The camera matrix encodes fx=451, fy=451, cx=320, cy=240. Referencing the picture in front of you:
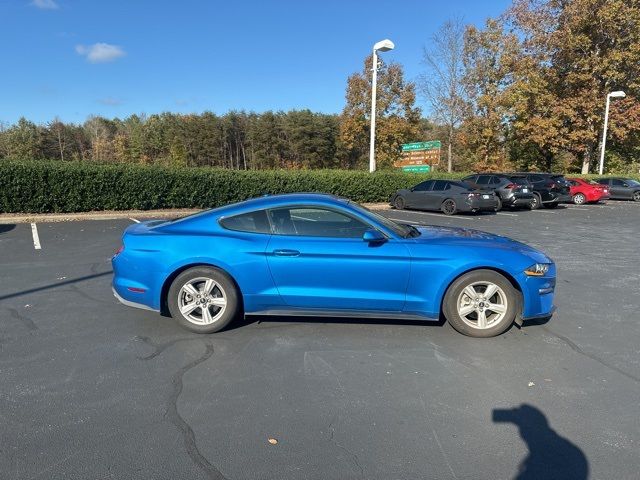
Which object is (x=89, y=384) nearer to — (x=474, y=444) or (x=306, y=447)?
(x=306, y=447)

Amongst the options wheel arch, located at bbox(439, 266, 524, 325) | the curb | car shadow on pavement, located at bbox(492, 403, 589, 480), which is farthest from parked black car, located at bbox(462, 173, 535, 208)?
car shadow on pavement, located at bbox(492, 403, 589, 480)

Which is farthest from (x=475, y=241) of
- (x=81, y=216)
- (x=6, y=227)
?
(x=81, y=216)

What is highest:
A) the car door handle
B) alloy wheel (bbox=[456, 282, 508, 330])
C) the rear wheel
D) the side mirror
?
the side mirror

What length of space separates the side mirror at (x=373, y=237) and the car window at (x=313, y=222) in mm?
132

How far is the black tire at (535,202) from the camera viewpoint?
1988 centimetres

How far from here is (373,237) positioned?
430 cm

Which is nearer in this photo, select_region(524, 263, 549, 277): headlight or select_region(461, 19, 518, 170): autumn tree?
select_region(524, 263, 549, 277): headlight

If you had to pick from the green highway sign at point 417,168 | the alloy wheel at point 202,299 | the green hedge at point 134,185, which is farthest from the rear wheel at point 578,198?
the alloy wheel at point 202,299

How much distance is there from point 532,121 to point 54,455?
36.0m

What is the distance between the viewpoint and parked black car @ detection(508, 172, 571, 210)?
20.9m

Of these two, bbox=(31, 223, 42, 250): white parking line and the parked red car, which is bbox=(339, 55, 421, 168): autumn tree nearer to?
the parked red car

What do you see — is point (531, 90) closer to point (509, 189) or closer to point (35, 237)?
point (509, 189)

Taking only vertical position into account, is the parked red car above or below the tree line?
below

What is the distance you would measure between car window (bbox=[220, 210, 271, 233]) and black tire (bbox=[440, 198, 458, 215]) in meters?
14.1
